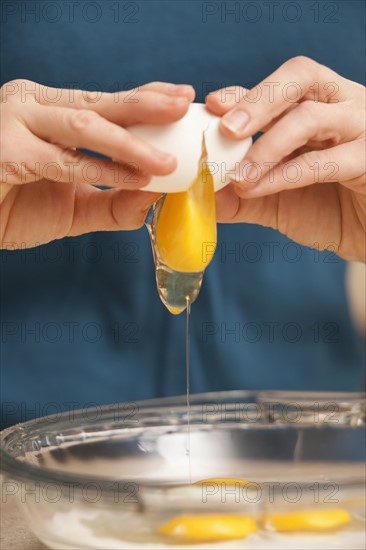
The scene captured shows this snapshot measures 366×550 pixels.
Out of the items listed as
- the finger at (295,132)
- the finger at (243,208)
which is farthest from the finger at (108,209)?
the finger at (295,132)

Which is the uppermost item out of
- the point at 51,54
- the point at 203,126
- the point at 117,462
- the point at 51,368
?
the point at 51,54

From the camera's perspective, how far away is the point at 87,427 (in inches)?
34.0

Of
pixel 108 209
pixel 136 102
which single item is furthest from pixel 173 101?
pixel 108 209

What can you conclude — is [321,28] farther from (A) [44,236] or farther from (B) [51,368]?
(B) [51,368]

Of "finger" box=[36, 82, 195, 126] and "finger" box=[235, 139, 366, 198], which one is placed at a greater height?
"finger" box=[36, 82, 195, 126]

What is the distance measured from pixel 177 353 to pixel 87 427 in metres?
0.43

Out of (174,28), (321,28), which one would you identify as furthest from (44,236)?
(321,28)

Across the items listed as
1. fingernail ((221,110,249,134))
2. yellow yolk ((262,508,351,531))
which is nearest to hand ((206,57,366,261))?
fingernail ((221,110,249,134))

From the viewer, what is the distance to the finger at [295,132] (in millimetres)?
827

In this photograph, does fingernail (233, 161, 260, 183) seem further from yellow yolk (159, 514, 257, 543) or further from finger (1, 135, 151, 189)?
yellow yolk (159, 514, 257, 543)

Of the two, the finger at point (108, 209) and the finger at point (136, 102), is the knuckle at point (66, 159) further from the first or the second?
the finger at point (108, 209)

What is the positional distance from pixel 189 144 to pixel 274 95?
0.12m

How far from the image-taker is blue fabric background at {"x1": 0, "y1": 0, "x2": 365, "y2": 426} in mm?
1241

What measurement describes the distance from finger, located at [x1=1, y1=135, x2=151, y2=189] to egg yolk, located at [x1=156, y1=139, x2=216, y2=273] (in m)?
0.05
